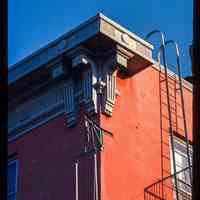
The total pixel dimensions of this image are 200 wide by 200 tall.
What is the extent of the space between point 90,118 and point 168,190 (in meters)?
2.13

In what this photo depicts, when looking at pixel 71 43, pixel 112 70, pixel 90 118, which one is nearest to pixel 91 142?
pixel 90 118

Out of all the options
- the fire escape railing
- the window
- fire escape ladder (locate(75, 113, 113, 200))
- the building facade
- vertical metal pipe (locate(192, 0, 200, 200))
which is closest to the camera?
vertical metal pipe (locate(192, 0, 200, 200))

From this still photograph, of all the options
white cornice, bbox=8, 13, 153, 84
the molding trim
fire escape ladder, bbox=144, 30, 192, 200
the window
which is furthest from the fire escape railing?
the window

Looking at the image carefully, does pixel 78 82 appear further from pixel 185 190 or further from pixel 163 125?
pixel 185 190

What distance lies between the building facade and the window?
2cm

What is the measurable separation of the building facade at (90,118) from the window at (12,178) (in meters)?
0.02

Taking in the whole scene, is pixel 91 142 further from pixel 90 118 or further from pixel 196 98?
pixel 196 98

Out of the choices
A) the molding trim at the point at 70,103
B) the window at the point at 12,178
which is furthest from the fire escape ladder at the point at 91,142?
the window at the point at 12,178

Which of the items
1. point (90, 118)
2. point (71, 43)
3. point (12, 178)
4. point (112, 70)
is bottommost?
point (12, 178)

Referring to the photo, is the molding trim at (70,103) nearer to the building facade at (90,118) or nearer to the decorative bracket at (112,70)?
the building facade at (90,118)

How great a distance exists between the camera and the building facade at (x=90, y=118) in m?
12.3

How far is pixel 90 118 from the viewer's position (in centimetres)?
1245

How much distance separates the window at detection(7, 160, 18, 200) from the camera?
13812 mm

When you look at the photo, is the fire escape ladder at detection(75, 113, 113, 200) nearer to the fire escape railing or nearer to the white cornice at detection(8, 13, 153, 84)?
the fire escape railing
